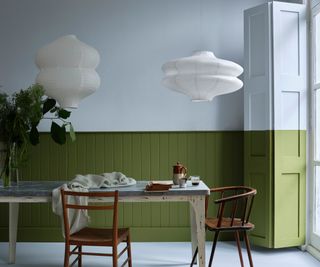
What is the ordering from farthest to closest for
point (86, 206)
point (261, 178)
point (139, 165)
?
1. point (139, 165)
2. point (261, 178)
3. point (86, 206)

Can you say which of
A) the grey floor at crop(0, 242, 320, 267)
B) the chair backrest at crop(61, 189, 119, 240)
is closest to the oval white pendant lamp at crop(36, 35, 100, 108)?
the chair backrest at crop(61, 189, 119, 240)

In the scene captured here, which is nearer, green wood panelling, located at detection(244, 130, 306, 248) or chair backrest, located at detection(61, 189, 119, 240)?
chair backrest, located at detection(61, 189, 119, 240)

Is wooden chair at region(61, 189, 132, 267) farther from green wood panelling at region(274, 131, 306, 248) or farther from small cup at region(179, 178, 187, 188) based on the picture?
green wood panelling at region(274, 131, 306, 248)

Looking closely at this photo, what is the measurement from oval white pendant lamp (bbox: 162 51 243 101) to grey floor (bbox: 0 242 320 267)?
1.83 m

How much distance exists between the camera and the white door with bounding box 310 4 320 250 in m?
4.46

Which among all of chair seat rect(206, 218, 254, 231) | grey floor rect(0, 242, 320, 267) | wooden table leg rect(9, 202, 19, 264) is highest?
chair seat rect(206, 218, 254, 231)

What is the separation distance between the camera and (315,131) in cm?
453

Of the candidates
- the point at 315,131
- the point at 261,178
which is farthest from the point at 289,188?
the point at 315,131

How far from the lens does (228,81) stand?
10.0 ft

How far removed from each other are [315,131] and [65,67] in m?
2.67

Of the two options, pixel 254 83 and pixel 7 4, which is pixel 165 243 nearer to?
pixel 254 83

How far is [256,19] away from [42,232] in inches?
128

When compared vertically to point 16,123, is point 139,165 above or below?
below

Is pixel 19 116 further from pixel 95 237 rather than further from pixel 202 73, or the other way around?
pixel 202 73
